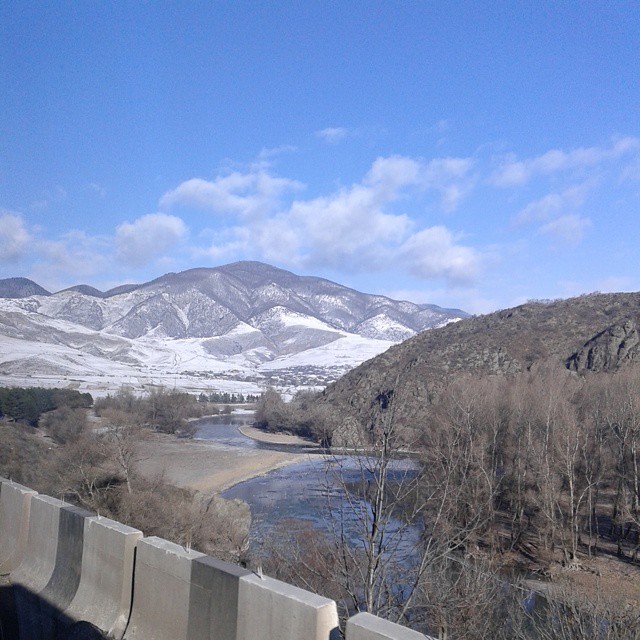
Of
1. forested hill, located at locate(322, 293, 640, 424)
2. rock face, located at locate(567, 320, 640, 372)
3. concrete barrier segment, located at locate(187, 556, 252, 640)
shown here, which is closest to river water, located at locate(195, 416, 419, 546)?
concrete barrier segment, located at locate(187, 556, 252, 640)

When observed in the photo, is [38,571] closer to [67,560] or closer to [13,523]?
[67,560]

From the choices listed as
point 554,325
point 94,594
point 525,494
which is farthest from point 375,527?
point 554,325

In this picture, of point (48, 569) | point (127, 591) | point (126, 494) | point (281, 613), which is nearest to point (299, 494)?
point (126, 494)

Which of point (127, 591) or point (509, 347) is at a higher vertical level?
point (509, 347)

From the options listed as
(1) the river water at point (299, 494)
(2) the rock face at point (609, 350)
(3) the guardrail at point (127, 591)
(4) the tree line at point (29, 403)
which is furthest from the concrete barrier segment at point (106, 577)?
(2) the rock face at point (609, 350)

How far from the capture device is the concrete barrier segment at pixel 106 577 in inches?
235

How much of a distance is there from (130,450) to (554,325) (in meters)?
72.3

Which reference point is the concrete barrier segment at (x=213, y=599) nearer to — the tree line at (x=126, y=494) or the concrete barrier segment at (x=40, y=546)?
the concrete barrier segment at (x=40, y=546)

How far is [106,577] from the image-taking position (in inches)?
245

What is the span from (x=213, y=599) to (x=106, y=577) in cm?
171

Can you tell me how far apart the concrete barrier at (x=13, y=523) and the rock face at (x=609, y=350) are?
6706 centimetres

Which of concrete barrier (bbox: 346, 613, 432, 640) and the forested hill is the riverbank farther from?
concrete barrier (bbox: 346, 613, 432, 640)

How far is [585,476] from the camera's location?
3041 centimetres

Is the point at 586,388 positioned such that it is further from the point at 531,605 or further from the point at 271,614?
the point at 271,614
